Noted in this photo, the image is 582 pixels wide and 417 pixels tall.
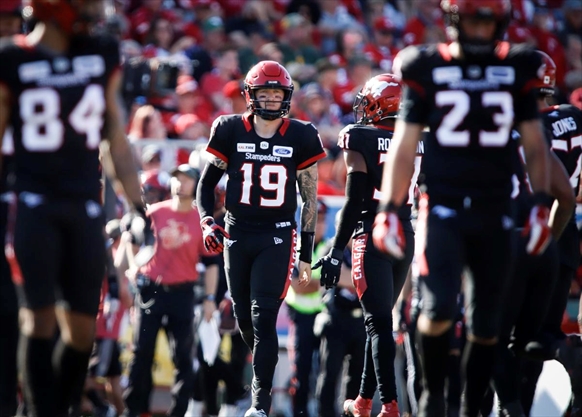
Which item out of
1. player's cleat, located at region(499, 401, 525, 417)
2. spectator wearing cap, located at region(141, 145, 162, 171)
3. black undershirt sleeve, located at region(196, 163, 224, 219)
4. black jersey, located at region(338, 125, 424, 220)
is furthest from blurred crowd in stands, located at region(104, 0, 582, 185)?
player's cleat, located at region(499, 401, 525, 417)

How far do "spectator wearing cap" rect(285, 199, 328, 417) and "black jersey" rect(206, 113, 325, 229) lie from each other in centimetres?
282

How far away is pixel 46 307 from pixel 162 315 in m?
4.00

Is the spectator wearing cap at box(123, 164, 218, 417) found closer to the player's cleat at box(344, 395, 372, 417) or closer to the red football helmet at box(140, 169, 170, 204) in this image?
the red football helmet at box(140, 169, 170, 204)

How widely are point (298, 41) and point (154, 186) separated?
577cm

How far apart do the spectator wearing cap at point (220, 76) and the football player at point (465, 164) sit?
8.22m

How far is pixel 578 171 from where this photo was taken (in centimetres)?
787

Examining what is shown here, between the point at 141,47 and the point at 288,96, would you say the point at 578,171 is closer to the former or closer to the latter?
the point at 288,96

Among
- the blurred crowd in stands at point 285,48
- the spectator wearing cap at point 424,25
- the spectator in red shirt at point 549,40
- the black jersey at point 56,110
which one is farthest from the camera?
the spectator wearing cap at point 424,25

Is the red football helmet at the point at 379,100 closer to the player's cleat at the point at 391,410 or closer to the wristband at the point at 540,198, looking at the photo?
the player's cleat at the point at 391,410

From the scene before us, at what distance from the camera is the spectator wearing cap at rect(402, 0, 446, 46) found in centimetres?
1716

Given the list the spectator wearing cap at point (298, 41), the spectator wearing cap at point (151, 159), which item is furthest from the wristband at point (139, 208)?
the spectator wearing cap at point (298, 41)

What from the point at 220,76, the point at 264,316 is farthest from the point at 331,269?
the point at 220,76

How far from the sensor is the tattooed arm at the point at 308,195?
765 centimetres

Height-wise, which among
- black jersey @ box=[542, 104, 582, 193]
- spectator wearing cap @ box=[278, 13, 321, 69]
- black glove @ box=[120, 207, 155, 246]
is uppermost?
spectator wearing cap @ box=[278, 13, 321, 69]
